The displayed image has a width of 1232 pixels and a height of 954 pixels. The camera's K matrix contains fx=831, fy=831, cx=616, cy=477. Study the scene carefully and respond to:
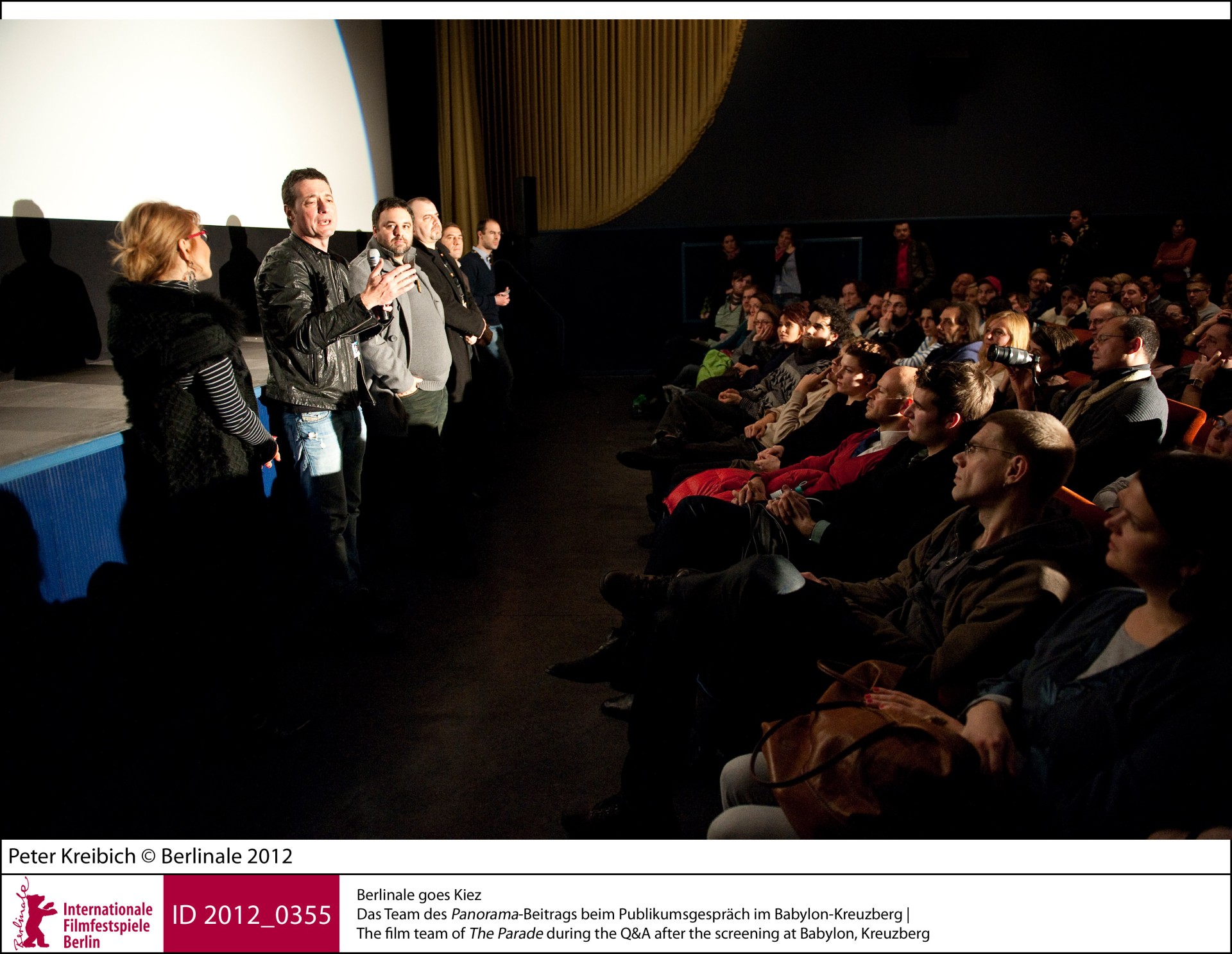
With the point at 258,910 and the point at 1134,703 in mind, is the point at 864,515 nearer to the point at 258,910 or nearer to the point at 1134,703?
the point at 1134,703

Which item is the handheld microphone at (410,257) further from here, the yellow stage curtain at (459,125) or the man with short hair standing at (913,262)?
the man with short hair standing at (913,262)

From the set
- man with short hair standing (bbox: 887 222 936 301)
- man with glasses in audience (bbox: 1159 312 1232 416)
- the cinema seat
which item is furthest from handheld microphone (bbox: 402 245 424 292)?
man with short hair standing (bbox: 887 222 936 301)

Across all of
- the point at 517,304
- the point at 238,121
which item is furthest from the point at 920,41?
the point at 238,121

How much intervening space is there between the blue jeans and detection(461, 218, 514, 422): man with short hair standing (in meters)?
2.05

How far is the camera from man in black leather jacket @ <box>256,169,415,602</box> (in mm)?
2090

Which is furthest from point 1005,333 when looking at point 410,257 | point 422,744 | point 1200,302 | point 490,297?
point 1200,302

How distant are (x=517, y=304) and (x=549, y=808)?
5999mm

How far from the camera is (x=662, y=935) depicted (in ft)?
3.79

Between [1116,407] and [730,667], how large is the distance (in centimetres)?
145

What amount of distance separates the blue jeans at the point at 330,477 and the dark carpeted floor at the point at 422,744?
0.22 m

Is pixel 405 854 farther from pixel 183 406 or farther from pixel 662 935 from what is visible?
pixel 183 406

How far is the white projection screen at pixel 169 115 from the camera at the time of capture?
97.6 inches

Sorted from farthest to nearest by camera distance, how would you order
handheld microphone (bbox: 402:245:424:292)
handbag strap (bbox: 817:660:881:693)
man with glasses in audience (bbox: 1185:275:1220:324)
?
man with glasses in audience (bbox: 1185:275:1220:324) → handheld microphone (bbox: 402:245:424:292) → handbag strap (bbox: 817:660:881:693)

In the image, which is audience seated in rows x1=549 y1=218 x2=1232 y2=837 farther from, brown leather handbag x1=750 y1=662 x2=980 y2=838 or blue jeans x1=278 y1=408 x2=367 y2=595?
blue jeans x1=278 y1=408 x2=367 y2=595
